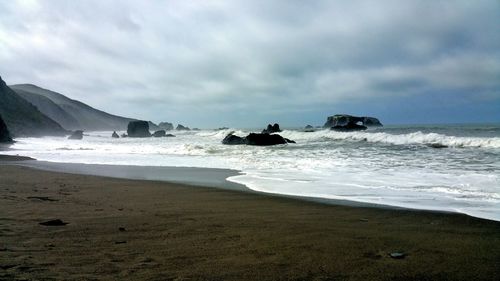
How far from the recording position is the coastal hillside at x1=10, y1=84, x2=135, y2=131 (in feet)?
483

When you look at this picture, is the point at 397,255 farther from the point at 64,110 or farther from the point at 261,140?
the point at 64,110

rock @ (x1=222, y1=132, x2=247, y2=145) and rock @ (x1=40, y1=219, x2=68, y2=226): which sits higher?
rock @ (x1=222, y1=132, x2=247, y2=145)

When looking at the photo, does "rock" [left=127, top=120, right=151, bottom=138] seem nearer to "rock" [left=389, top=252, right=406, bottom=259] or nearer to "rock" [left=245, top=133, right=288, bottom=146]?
"rock" [left=245, top=133, right=288, bottom=146]

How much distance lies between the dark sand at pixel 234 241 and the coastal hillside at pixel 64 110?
155053 mm

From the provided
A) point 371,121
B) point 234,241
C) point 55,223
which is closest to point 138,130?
point 371,121

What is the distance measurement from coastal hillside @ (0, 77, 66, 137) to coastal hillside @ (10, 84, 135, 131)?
6105cm

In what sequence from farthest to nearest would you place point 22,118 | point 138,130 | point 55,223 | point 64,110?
point 64,110
point 22,118
point 138,130
point 55,223

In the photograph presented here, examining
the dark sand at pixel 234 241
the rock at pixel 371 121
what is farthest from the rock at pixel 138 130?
the dark sand at pixel 234 241

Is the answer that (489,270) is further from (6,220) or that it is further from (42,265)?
(6,220)

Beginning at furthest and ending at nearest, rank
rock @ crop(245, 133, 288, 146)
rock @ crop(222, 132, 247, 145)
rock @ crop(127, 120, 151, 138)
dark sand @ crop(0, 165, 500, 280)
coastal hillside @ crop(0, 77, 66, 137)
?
rock @ crop(127, 120, 151, 138) → coastal hillside @ crop(0, 77, 66, 137) → rock @ crop(222, 132, 247, 145) → rock @ crop(245, 133, 288, 146) → dark sand @ crop(0, 165, 500, 280)

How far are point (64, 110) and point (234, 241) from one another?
176677 mm

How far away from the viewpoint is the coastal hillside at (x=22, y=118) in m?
71.2

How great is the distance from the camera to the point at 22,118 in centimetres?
7825

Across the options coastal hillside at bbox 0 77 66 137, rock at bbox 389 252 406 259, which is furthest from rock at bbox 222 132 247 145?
coastal hillside at bbox 0 77 66 137
